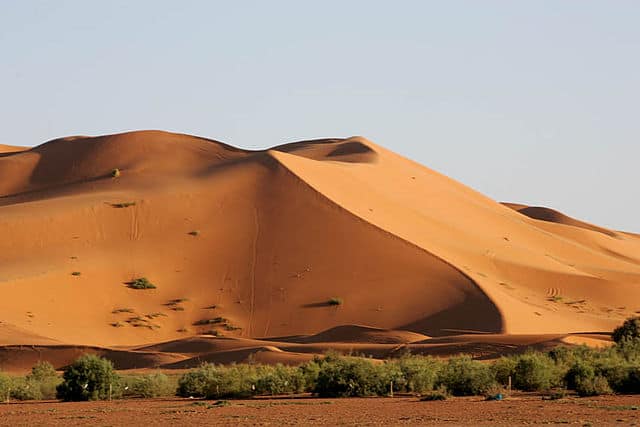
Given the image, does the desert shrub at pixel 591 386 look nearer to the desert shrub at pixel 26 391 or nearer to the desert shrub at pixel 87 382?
the desert shrub at pixel 87 382

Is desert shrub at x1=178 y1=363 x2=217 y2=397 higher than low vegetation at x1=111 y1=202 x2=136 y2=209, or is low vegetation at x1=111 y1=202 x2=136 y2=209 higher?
low vegetation at x1=111 y1=202 x2=136 y2=209

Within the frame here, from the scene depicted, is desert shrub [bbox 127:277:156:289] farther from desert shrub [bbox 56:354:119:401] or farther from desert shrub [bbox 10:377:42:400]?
desert shrub [bbox 56:354:119:401]

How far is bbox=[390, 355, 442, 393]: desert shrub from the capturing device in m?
38.6

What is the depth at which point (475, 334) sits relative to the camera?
51719mm

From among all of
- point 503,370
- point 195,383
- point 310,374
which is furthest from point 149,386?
point 503,370

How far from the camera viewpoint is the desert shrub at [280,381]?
3916 cm

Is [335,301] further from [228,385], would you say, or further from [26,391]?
[26,391]

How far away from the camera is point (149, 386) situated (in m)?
39.2

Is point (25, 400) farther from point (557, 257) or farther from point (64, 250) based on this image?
A: point (557, 257)

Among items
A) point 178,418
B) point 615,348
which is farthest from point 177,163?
point 178,418

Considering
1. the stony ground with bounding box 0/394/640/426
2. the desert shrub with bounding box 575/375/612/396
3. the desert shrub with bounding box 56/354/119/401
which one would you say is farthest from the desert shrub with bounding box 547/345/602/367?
the desert shrub with bounding box 56/354/119/401

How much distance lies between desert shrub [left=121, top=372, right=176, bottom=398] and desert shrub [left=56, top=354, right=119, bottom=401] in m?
1.03

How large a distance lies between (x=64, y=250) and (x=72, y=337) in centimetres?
922

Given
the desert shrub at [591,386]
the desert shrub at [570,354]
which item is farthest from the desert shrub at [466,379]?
the desert shrub at [570,354]
